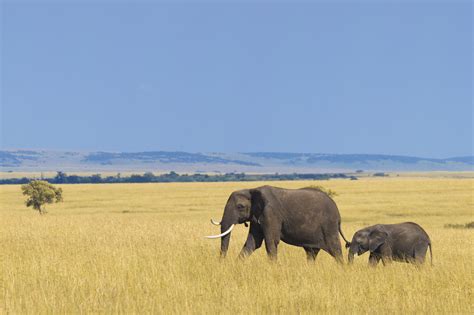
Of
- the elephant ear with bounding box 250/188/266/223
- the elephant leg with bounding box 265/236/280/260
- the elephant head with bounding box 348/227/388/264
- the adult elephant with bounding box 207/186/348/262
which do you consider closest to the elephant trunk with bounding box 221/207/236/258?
the adult elephant with bounding box 207/186/348/262

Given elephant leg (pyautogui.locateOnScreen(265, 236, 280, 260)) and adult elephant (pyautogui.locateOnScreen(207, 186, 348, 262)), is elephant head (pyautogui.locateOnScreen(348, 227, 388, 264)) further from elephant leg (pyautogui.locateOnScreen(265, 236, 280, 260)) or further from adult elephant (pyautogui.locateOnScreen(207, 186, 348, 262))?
elephant leg (pyautogui.locateOnScreen(265, 236, 280, 260))

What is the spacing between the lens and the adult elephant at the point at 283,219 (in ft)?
53.5

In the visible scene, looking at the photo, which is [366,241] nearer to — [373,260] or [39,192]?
[373,260]

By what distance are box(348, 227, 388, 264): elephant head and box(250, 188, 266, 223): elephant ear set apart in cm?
195

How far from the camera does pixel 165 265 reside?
1496 centimetres

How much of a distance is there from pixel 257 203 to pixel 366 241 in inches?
91.3

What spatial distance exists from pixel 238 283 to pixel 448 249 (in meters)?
10.3

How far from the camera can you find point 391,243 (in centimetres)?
1686

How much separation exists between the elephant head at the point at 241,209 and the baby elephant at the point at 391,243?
2.03 m

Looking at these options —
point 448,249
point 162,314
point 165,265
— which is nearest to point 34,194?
point 448,249

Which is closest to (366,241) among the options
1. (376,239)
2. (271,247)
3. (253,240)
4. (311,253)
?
(376,239)

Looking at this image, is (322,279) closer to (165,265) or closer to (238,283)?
(238,283)

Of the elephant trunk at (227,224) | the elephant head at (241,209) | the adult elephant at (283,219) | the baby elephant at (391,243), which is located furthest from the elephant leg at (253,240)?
the baby elephant at (391,243)

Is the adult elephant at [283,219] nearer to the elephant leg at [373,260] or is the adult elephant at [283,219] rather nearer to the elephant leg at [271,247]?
the elephant leg at [271,247]
